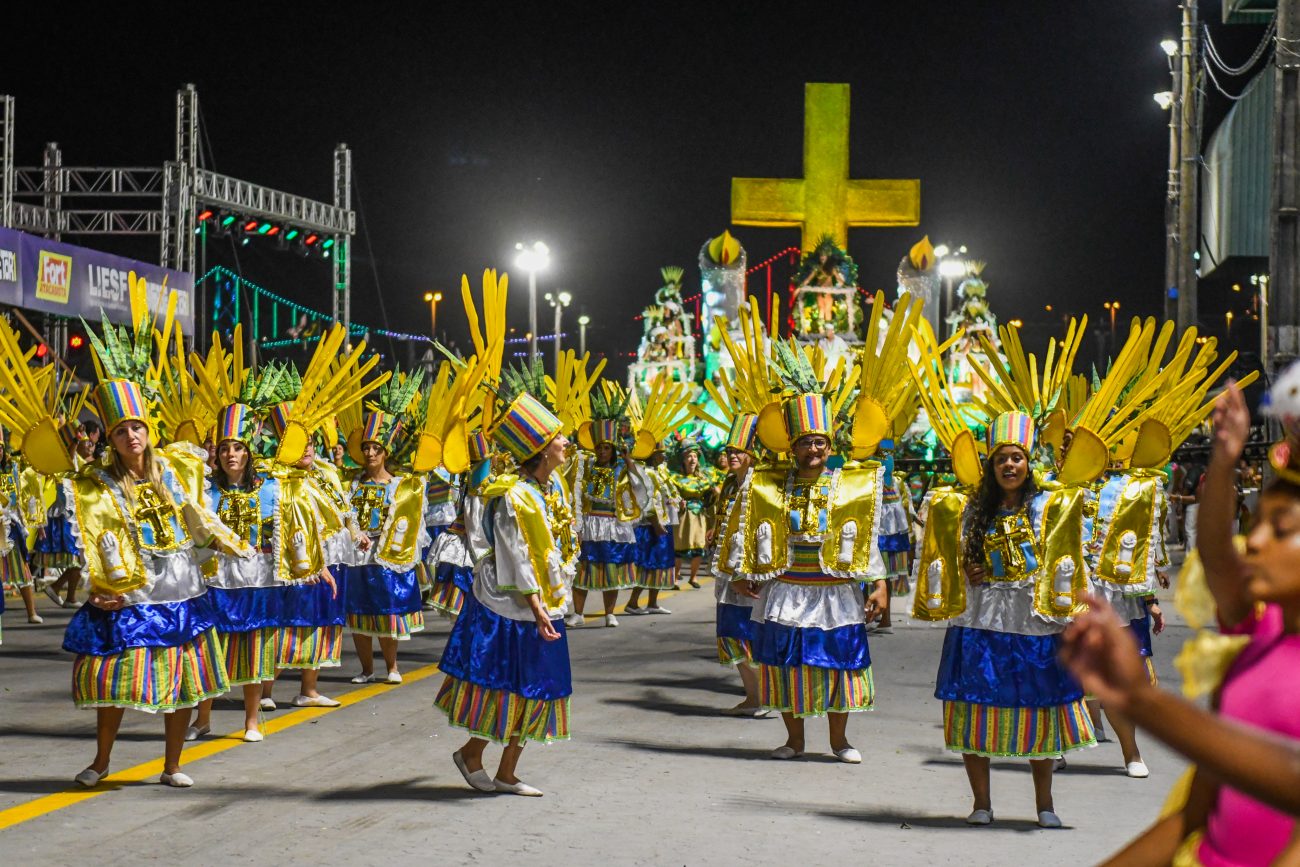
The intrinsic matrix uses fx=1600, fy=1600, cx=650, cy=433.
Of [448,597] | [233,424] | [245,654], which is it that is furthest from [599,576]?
[233,424]

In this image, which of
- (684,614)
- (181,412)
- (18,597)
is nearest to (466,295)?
(181,412)

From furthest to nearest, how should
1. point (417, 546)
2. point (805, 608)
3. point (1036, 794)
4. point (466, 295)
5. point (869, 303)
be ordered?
point (869, 303) < point (417, 546) < point (805, 608) < point (466, 295) < point (1036, 794)

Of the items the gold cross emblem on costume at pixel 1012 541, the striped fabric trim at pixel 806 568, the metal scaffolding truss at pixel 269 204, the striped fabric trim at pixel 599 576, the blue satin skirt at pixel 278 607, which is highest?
the metal scaffolding truss at pixel 269 204

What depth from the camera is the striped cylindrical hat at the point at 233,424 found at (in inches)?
369

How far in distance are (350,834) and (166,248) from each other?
20.5 meters

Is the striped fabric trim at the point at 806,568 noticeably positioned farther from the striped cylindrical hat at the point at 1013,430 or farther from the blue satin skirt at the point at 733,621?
the blue satin skirt at the point at 733,621

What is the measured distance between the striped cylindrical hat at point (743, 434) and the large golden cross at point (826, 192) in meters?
22.9

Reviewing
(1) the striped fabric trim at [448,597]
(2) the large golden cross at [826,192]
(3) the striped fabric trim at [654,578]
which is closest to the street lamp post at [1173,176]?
(2) the large golden cross at [826,192]

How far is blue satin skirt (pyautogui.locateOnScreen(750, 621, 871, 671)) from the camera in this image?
345 inches

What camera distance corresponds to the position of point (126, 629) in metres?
7.50

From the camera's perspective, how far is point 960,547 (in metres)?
7.45

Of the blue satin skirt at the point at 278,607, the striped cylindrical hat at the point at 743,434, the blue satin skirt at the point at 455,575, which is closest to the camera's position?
the blue satin skirt at the point at 278,607

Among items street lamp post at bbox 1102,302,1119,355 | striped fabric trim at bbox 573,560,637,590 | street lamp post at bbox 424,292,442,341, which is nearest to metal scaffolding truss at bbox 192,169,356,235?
striped fabric trim at bbox 573,560,637,590

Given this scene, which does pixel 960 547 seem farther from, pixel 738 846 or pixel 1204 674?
pixel 1204 674
